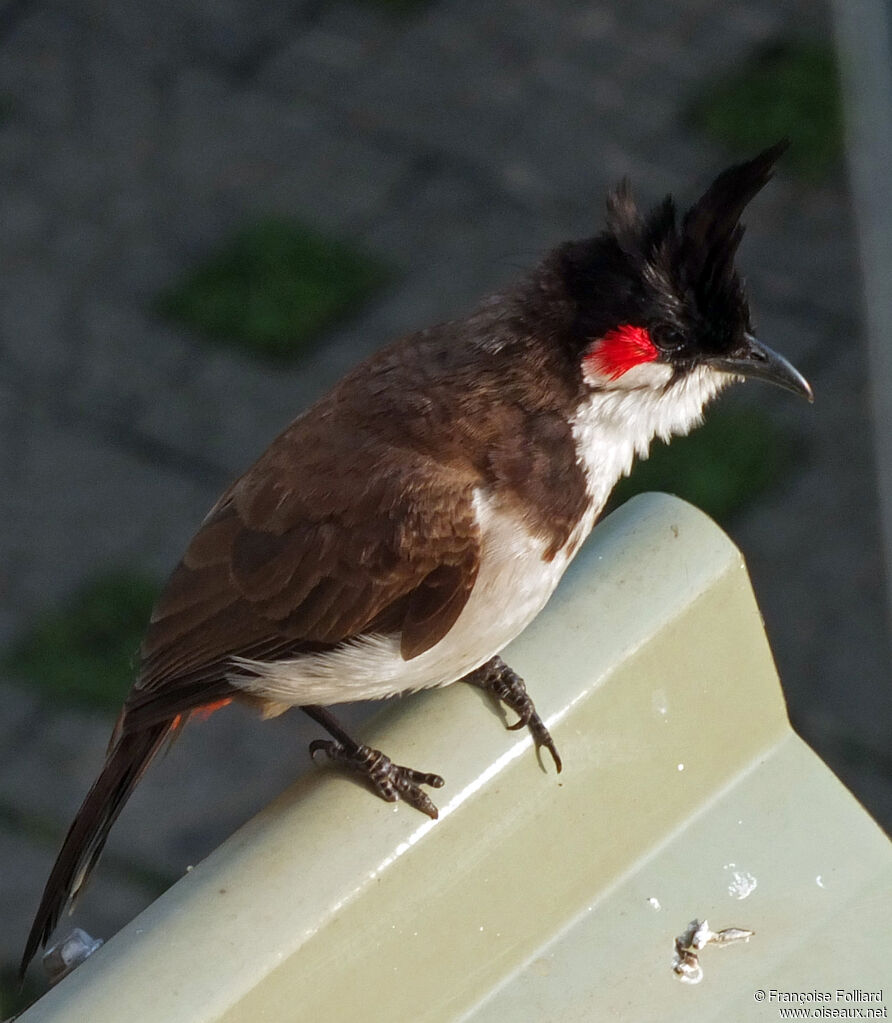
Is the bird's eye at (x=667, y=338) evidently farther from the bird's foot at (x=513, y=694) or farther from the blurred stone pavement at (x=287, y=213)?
the blurred stone pavement at (x=287, y=213)

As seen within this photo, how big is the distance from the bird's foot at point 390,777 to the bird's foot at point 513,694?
0.15m

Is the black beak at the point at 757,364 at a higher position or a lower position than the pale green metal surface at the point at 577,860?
higher

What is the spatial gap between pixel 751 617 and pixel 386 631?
56 centimetres

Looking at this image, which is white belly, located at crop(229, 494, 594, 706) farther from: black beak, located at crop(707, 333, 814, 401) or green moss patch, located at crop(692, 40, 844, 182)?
green moss patch, located at crop(692, 40, 844, 182)

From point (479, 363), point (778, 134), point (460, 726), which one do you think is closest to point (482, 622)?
point (460, 726)

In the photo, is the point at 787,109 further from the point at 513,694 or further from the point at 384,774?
the point at 384,774

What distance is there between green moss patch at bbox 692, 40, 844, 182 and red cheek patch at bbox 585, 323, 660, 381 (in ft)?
10.6

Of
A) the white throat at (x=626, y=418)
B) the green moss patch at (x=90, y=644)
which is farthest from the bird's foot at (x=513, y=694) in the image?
the green moss patch at (x=90, y=644)

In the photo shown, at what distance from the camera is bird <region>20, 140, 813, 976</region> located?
2.66m

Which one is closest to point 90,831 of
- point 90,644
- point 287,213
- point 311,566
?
point 311,566

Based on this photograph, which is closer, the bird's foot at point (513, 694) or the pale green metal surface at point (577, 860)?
the pale green metal surface at point (577, 860)

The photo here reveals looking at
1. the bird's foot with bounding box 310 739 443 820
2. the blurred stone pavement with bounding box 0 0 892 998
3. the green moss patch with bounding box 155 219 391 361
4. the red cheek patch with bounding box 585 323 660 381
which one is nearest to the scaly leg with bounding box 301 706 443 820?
the bird's foot with bounding box 310 739 443 820

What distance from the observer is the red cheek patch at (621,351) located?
104 inches

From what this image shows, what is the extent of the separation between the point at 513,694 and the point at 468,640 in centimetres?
11
